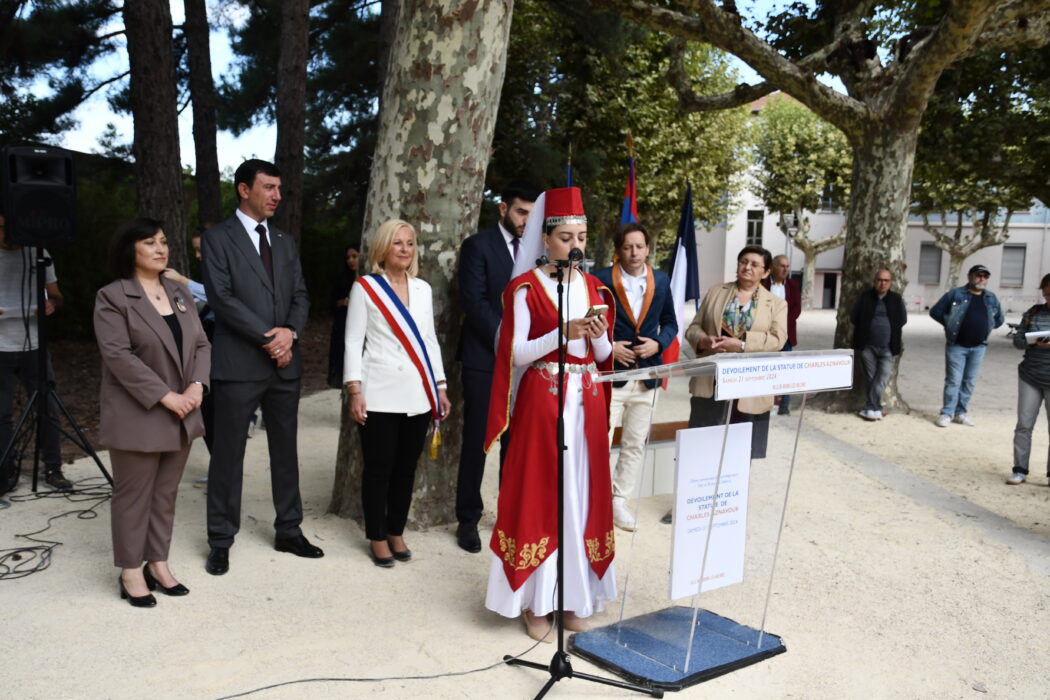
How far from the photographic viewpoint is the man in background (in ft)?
19.7

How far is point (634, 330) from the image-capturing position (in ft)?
19.2

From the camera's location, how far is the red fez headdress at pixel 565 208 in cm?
388

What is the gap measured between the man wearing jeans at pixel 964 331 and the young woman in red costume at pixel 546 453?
785 cm

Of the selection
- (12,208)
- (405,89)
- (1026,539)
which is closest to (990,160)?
(1026,539)

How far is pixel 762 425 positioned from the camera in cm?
623

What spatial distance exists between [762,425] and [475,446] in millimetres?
2259

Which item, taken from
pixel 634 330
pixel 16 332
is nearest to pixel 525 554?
pixel 634 330

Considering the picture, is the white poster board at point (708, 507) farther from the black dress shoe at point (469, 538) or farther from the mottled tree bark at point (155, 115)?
the mottled tree bark at point (155, 115)

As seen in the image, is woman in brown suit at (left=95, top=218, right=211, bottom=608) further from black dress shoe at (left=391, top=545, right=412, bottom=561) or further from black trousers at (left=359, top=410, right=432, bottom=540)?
black dress shoe at (left=391, top=545, right=412, bottom=561)

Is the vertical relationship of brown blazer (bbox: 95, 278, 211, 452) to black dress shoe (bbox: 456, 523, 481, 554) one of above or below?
above

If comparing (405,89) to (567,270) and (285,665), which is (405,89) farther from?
(285,665)

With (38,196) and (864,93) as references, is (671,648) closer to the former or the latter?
(38,196)

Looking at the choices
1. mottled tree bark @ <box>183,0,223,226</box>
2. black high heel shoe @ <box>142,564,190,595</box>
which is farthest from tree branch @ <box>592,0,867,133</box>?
black high heel shoe @ <box>142,564,190,595</box>

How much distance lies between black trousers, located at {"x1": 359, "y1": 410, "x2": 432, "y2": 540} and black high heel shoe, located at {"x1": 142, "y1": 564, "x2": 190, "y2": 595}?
3.48 ft
